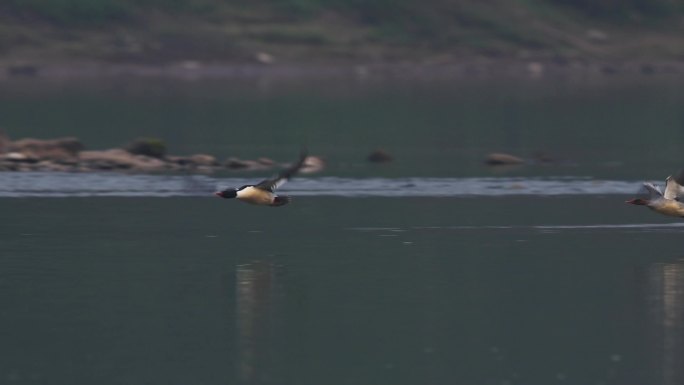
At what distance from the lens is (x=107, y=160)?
42312 mm

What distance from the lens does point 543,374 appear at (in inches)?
762

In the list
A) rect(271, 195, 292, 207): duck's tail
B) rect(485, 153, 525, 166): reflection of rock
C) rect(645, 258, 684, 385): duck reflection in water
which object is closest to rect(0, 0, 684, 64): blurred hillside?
rect(485, 153, 525, 166): reflection of rock

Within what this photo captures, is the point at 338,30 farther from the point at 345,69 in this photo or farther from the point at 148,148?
the point at 148,148

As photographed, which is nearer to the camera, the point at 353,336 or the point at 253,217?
the point at 353,336

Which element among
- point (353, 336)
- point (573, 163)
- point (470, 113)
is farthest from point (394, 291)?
point (470, 113)

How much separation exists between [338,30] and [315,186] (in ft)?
297

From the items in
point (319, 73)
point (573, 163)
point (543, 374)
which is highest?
point (319, 73)

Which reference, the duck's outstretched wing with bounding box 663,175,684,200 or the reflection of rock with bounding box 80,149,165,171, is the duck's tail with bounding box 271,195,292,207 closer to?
the duck's outstretched wing with bounding box 663,175,684,200

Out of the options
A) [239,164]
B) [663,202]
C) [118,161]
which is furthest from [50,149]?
[663,202]

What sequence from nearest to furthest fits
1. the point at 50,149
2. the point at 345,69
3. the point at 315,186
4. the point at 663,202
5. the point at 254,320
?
the point at 254,320, the point at 663,202, the point at 315,186, the point at 50,149, the point at 345,69

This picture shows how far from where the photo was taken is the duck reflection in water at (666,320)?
19467 mm

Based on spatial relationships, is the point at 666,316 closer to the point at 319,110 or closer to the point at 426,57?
the point at 319,110

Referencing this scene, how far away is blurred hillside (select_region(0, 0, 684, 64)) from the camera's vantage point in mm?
119875

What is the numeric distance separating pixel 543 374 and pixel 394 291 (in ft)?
16.2
